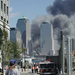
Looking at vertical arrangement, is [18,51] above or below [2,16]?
below

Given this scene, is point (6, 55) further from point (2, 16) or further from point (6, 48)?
point (2, 16)

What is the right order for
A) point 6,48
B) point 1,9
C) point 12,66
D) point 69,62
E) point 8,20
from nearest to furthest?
point 12,66
point 69,62
point 6,48
point 1,9
point 8,20

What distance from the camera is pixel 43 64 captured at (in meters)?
46.3

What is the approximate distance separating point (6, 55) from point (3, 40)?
14.5 ft

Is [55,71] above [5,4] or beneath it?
beneath

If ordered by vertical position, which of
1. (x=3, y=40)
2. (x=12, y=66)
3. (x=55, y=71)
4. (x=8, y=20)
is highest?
(x=8, y=20)

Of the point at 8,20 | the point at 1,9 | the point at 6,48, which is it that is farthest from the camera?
the point at 8,20

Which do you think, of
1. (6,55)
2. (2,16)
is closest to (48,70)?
(6,55)

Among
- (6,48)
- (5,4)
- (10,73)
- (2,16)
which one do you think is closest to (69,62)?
(10,73)

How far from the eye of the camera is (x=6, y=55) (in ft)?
163

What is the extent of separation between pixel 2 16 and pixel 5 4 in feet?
20.4

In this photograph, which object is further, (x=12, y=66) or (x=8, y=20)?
(x=8, y=20)

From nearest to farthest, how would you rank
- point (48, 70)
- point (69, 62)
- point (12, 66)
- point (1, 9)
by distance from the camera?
point (12, 66), point (69, 62), point (48, 70), point (1, 9)

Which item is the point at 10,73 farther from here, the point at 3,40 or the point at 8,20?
the point at 8,20
